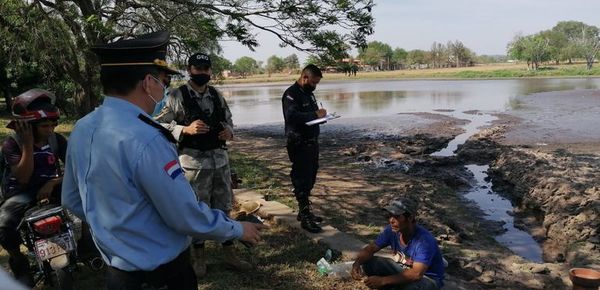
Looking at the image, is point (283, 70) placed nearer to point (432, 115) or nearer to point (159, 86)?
point (432, 115)

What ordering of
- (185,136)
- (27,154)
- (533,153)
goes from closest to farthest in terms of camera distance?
(27,154), (185,136), (533,153)

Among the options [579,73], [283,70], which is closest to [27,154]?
[579,73]

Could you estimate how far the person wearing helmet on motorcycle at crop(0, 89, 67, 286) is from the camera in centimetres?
374

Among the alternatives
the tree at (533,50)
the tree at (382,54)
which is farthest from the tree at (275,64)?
the tree at (533,50)

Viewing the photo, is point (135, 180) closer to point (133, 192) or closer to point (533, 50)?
point (133, 192)

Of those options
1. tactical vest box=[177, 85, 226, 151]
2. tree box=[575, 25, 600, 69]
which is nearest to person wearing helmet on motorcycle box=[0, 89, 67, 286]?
tactical vest box=[177, 85, 226, 151]

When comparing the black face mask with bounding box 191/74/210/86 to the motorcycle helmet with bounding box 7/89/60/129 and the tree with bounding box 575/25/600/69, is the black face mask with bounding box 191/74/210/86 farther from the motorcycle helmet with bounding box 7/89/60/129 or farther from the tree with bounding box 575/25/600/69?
the tree with bounding box 575/25/600/69

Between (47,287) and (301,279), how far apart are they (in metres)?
2.19

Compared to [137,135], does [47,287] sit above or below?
below

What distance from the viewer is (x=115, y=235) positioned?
1.88 meters

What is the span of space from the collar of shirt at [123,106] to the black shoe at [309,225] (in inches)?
145

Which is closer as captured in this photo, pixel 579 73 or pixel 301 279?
pixel 301 279

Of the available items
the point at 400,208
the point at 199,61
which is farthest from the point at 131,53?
the point at 400,208

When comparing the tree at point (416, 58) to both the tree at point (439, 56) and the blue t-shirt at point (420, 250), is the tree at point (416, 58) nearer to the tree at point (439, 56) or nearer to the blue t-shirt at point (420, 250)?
the tree at point (439, 56)
